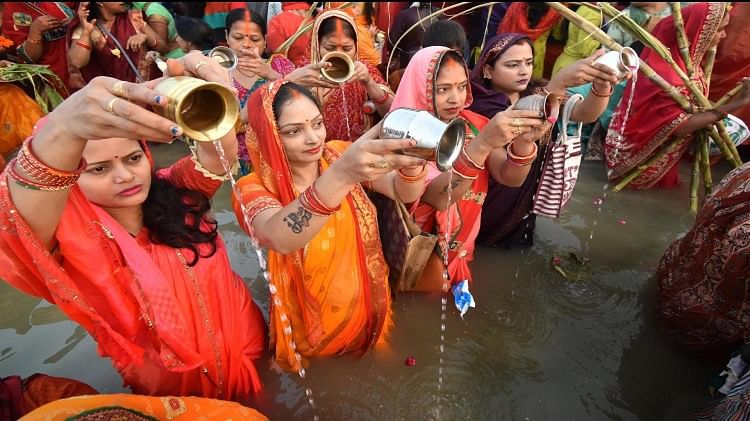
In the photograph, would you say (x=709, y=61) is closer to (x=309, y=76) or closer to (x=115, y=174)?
(x=309, y=76)

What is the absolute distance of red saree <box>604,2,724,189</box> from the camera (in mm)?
3557

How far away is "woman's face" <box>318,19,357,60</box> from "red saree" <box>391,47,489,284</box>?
95 cm

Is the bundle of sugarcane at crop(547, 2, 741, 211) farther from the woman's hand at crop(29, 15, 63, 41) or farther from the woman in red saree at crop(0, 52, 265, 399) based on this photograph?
the woman's hand at crop(29, 15, 63, 41)

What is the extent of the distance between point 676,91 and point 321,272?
10.0ft

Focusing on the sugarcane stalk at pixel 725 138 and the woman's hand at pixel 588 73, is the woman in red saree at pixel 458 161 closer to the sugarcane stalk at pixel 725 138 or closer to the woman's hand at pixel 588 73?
the woman's hand at pixel 588 73

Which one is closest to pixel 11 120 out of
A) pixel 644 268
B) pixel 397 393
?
pixel 397 393

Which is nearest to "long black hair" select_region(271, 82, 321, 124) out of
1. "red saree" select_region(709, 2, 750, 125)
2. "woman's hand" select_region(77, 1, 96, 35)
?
"red saree" select_region(709, 2, 750, 125)

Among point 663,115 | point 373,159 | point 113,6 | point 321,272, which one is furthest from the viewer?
point 113,6

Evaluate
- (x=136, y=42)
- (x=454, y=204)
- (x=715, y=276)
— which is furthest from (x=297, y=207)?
(x=136, y=42)

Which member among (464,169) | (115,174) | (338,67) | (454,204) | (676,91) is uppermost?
(338,67)

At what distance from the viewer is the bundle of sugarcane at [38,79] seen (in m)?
4.38

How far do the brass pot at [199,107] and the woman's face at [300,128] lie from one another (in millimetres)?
869

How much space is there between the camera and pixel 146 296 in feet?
5.75

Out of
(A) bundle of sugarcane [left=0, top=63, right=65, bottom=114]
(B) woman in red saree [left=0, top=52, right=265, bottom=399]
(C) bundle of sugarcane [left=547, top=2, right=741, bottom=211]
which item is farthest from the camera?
(A) bundle of sugarcane [left=0, top=63, right=65, bottom=114]
